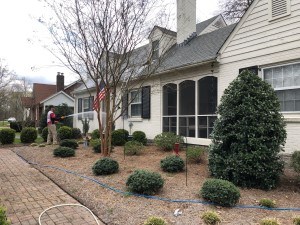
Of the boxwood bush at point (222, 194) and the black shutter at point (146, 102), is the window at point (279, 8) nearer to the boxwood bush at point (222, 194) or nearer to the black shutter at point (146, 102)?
the boxwood bush at point (222, 194)

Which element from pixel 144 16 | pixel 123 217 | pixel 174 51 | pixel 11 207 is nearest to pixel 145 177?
pixel 123 217

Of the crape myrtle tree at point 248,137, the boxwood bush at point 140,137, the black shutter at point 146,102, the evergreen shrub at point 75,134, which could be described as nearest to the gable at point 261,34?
the crape myrtle tree at point 248,137

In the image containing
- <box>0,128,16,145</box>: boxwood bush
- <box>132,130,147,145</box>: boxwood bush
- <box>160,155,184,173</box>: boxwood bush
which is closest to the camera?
<box>160,155,184,173</box>: boxwood bush

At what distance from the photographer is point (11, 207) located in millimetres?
4418

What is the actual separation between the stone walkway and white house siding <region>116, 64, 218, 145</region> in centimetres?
615

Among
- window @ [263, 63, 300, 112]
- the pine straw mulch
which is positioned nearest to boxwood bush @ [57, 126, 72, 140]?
the pine straw mulch

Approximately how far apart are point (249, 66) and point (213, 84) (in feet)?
5.51

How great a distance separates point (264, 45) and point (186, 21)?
19.6 feet

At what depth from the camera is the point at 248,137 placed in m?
5.49

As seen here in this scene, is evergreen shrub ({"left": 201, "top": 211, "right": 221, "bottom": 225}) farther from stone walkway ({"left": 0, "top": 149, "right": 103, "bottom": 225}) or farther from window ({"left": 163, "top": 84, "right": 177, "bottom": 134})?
window ({"left": 163, "top": 84, "right": 177, "bottom": 134})

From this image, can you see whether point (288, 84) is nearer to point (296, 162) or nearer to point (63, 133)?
point (296, 162)

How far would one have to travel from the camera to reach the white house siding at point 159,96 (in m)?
10.1

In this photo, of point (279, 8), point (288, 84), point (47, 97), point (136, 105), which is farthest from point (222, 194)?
point (47, 97)

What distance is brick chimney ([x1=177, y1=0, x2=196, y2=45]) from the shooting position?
13.0 metres
